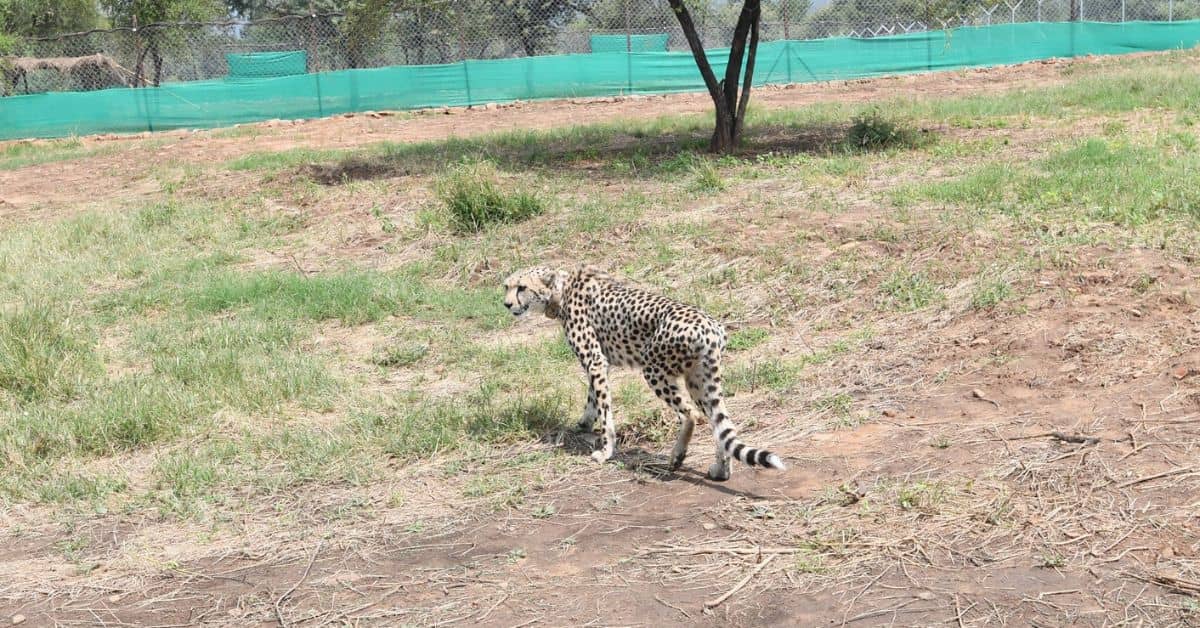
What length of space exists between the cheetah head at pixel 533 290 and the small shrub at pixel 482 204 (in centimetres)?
439

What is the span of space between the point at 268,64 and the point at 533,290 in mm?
19484

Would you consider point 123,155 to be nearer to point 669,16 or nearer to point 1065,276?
point 669,16

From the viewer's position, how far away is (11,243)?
12.1m

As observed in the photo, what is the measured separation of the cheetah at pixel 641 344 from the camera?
5.48m

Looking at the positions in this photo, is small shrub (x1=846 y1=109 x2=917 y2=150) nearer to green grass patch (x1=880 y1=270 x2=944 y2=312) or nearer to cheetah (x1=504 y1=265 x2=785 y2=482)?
green grass patch (x1=880 y1=270 x2=944 y2=312)

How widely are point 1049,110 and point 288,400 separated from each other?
10786 millimetres

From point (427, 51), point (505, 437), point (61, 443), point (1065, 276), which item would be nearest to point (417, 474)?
point (505, 437)

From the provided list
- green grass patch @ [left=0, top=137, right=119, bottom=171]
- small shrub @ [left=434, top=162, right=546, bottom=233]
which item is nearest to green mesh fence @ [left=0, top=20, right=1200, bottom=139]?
green grass patch @ [left=0, top=137, right=119, bottom=171]

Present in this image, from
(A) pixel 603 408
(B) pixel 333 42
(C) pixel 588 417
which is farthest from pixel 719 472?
(B) pixel 333 42

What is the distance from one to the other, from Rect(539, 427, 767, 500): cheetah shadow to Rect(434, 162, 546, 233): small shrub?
15.4 feet

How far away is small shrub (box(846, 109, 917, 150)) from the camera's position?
1270 centimetres

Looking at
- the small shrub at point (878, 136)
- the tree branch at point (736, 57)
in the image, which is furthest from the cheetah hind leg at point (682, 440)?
the tree branch at point (736, 57)

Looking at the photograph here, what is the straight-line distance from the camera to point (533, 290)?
20.7 feet

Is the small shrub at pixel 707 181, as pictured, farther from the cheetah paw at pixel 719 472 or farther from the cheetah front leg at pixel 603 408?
the cheetah paw at pixel 719 472
